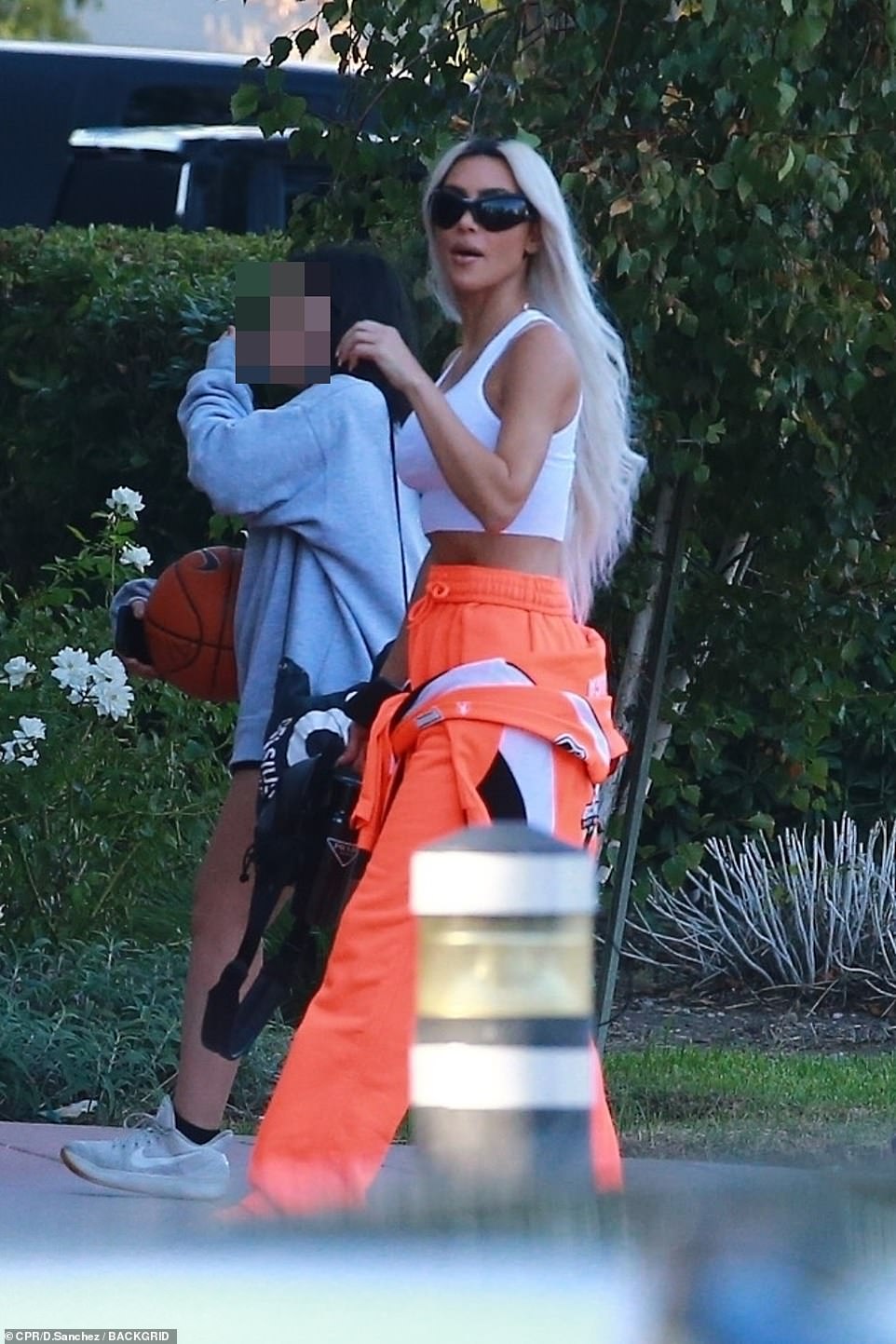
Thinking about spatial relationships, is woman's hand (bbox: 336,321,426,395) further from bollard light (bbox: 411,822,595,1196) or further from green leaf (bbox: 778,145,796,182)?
green leaf (bbox: 778,145,796,182)

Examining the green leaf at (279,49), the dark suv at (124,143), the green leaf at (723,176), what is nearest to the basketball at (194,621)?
the green leaf at (723,176)

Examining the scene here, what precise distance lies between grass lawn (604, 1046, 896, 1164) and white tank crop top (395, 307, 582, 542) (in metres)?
1.53

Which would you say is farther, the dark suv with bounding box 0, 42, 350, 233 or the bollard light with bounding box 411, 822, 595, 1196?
the dark suv with bounding box 0, 42, 350, 233

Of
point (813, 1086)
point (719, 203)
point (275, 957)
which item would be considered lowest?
point (813, 1086)

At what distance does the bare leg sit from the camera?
158 inches

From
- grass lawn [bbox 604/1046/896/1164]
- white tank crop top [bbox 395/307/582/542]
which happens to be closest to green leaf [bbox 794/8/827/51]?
white tank crop top [bbox 395/307/582/542]

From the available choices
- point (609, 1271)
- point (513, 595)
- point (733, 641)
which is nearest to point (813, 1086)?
point (733, 641)

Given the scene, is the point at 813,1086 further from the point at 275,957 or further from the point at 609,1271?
the point at 609,1271

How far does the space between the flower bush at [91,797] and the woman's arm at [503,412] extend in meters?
2.62

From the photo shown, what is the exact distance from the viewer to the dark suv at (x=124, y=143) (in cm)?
1063

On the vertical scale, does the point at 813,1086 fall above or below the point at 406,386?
below

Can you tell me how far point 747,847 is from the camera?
7332 millimetres

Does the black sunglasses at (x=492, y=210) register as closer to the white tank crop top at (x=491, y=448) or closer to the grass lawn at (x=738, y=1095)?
the white tank crop top at (x=491, y=448)

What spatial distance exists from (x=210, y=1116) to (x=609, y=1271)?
281cm
